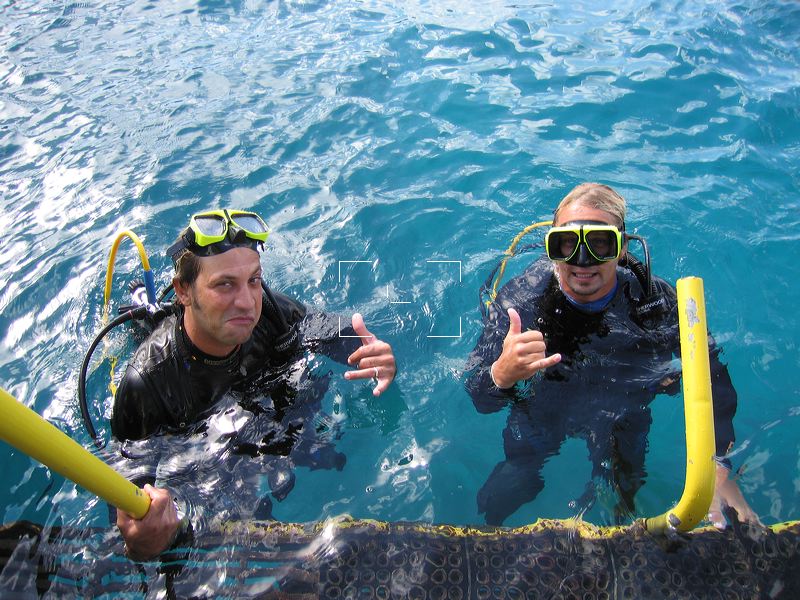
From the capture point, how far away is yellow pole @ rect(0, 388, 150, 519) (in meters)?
1.42

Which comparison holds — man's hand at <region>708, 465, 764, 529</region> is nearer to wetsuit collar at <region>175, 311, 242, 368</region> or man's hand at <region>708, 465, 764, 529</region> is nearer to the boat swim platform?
the boat swim platform

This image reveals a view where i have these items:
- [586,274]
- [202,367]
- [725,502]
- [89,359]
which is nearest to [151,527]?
[202,367]

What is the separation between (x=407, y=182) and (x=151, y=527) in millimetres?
4802

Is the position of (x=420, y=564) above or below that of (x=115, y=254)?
below

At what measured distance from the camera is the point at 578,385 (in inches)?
142

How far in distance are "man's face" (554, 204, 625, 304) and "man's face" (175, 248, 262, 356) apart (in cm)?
177

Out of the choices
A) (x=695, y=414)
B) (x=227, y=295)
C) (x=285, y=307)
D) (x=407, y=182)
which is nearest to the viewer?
(x=695, y=414)

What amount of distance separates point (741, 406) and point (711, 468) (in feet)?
8.07

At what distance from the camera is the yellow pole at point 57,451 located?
56.1 inches

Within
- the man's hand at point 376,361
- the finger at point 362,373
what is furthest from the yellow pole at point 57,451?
the man's hand at point 376,361

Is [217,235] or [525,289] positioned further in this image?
[525,289]

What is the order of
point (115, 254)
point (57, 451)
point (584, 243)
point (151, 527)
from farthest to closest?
1. point (115, 254)
2. point (584, 243)
3. point (151, 527)
4. point (57, 451)

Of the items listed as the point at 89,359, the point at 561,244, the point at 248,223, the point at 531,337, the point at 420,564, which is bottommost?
the point at 420,564

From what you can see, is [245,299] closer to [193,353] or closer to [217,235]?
[217,235]
